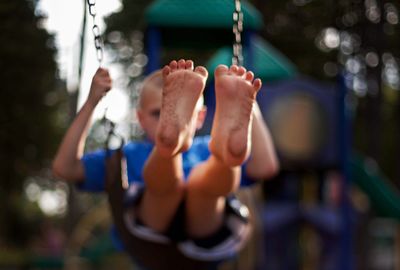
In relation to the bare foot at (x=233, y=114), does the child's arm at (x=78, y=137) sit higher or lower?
lower

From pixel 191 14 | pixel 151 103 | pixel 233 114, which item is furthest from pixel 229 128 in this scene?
A: pixel 191 14

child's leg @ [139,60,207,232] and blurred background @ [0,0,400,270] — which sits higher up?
child's leg @ [139,60,207,232]

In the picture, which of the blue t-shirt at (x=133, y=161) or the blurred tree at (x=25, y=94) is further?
the blurred tree at (x=25, y=94)

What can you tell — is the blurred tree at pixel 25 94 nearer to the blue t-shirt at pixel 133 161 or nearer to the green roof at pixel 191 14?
the green roof at pixel 191 14

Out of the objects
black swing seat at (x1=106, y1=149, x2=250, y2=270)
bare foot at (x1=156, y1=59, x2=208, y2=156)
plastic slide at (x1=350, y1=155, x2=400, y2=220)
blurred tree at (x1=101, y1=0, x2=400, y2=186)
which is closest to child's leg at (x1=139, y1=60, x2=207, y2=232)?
bare foot at (x1=156, y1=59, x2=208, y2=156)

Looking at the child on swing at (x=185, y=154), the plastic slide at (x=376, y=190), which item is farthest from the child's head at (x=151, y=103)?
the plastic slide at (x=376, y=190)

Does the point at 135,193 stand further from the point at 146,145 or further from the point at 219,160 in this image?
the point at 219,160

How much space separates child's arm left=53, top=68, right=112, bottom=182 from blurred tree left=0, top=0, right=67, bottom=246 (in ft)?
4.23

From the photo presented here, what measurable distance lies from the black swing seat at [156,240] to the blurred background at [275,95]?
22 cm

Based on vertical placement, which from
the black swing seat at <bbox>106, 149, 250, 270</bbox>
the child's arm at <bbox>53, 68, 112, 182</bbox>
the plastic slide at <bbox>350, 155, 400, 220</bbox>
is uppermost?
the child's arm at <bbox>53, 68, 112, 182</bbox>

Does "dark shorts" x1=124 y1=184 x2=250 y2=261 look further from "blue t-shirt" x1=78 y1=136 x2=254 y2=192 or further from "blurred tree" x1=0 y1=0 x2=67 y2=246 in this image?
"blurred tree" x1=0 y1=0 x2=67 y2=246

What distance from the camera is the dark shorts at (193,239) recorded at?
2266 millimetres

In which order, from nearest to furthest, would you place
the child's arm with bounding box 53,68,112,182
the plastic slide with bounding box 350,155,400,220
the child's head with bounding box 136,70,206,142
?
the child's arm with bounding box 53,68,112,182
the child's head with bounding box 136,70,206,142
the plastic slide with bounding box 350,155,400,220

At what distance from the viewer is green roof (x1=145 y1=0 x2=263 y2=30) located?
15.5 ft
